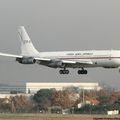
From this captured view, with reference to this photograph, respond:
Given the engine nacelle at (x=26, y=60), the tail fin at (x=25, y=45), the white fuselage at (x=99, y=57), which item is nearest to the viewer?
the white fuselage at (x=99, y=57)

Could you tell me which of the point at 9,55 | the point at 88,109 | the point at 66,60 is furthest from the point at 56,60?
the point at 88,109

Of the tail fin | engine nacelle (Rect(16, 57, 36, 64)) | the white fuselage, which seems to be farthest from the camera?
the tail fin

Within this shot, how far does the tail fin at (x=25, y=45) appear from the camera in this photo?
136 m

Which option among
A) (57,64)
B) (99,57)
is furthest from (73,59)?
(99,57)

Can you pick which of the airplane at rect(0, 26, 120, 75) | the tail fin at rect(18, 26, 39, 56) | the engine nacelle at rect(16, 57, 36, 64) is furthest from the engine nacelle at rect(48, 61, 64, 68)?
the tail fin at rect(18, 26, 39, 56)

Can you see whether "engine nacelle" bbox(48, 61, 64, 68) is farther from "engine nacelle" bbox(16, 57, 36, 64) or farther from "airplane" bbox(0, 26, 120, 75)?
"engine nacelle" bbox(16, 57, 36, 64)

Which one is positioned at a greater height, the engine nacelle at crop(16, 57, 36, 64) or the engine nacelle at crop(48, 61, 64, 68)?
the engine nacelle at crop(16, 57, 36, 64)

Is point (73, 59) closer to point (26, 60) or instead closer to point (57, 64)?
point (57, 64)

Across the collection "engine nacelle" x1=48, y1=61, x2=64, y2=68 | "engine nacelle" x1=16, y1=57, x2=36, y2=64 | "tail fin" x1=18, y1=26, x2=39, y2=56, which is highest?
"tail fin" x1=18, y1=26, x2=39, y2=56

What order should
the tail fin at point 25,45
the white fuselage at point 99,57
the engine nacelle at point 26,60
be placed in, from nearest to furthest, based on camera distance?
the white fuselage at point 99,57 < the engine nacelle at point 26,60 < the tail fin at point 25,45

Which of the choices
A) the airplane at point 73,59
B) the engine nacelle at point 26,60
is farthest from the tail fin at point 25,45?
the engine nacelle at point 26,60

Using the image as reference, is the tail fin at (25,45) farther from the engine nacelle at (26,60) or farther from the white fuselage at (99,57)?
the white fuselage at (99,57)

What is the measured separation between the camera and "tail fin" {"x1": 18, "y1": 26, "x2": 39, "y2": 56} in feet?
445

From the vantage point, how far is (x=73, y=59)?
12612cm
